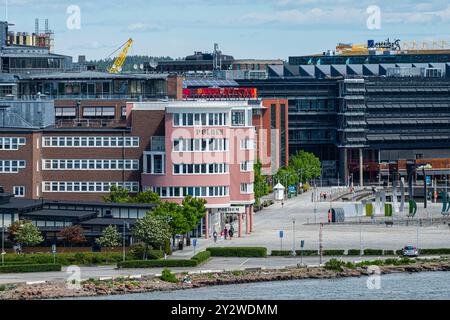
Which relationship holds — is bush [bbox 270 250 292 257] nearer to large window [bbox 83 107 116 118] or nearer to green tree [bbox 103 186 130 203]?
green tree [bbox 103 186 130 203]

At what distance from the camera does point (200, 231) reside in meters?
140

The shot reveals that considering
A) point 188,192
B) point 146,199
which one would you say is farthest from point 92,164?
point 188,192

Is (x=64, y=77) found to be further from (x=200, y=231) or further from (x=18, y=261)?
(x=18, y=261)

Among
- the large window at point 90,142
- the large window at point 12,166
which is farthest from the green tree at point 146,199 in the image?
the large window at point 12,166

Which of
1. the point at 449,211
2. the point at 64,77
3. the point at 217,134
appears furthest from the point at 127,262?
the point at 449,211

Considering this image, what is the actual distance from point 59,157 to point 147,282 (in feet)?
125

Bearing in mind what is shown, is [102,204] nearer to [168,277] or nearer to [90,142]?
[90,142]

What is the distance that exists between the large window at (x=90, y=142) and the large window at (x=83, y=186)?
3.37 metres

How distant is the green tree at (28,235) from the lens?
122625mm

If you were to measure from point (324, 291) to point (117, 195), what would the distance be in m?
37.0

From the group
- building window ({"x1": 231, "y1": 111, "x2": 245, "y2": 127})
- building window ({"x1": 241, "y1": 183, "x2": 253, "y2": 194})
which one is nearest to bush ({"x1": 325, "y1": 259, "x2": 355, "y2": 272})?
building window ({"x1": 241, "y1": 183, "x2": 253, "y2": 194})

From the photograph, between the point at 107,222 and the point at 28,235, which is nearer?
the point at 28,235

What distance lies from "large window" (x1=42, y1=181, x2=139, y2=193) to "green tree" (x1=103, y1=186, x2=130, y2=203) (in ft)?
5.84

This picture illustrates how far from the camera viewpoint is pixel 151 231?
120 metres
